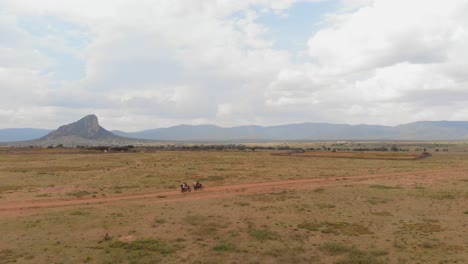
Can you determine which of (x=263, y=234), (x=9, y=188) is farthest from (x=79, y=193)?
(x=263, y=234)

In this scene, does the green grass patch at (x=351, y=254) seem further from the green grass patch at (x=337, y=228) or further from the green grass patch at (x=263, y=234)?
the green grass patch at (x=263, y=234)

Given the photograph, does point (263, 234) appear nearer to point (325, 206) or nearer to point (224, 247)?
point (224, 247)

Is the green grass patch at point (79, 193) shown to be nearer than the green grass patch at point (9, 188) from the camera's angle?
Yes

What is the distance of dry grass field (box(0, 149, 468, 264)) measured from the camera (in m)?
21.5

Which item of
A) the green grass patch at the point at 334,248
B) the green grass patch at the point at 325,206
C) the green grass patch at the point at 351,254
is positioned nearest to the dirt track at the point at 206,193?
the green grass patch at the point at 325,206

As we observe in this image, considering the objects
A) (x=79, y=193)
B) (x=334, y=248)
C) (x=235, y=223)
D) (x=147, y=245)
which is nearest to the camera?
(x=334, y=248)

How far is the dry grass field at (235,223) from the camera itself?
21531 mm

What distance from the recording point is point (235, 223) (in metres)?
28.6

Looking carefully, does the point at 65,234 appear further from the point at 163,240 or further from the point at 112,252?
the point at 163,240

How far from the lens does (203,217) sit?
30.5 m

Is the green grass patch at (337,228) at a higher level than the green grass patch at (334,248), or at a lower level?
higher

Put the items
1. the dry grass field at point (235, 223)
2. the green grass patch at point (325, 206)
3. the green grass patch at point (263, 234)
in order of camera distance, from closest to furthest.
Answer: the dry grass field at point (235, 223) < the green grass patch at point (263, 234) < the green grass patch at point (325, 206)

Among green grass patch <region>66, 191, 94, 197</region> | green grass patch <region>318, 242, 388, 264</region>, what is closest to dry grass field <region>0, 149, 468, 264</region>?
green grass patch <region>318, 242, 388, 264</region>

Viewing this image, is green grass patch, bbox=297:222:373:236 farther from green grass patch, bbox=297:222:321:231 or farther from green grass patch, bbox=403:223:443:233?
green grass patch, bbox=403:223:443:233
